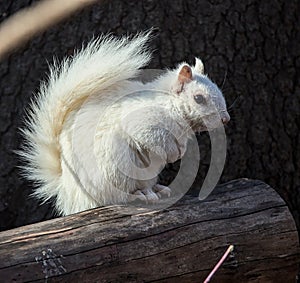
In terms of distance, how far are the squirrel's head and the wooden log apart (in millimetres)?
193

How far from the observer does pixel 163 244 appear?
1654 millimetres

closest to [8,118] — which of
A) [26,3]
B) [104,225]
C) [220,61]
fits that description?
[26,3]

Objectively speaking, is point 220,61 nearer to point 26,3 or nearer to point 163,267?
point 26,3

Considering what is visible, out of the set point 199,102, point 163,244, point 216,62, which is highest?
point 216,62

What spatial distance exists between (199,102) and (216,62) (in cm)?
80

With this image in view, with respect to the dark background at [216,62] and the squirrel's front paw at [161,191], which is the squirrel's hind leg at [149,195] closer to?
the squirrel's front paw at [161,191]

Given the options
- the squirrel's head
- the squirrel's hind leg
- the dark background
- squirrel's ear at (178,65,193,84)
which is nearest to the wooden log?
the squirrel's hind leg

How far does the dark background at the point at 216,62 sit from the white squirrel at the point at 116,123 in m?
0.67

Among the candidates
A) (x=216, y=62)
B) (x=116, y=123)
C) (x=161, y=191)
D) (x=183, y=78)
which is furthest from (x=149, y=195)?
(x=216, y=62)

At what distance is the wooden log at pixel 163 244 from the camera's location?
1.57 m

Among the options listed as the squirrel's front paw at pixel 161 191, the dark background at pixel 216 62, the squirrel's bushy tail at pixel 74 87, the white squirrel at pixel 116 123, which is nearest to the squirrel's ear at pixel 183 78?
the white squirrel at pixel 116 123

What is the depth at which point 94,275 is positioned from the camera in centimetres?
157

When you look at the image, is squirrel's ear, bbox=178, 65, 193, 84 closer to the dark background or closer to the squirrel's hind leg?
the squirrel's hind leg

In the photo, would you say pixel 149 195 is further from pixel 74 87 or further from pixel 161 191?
pixel 74 87
